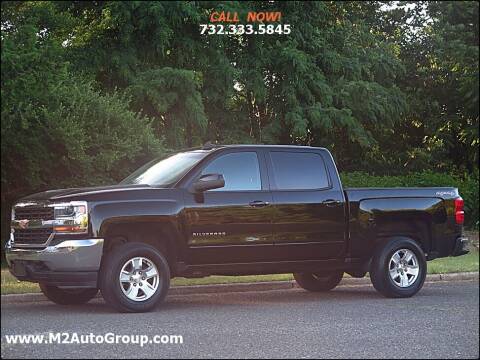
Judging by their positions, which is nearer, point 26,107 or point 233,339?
point 233,339

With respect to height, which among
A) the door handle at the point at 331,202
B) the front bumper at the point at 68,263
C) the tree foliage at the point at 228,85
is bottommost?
the front bumper at the point at 68,263

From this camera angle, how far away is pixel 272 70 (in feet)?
81.7

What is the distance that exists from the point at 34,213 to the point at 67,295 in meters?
1.49

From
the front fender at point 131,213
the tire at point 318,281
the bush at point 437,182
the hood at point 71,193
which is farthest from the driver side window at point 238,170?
the bush at point 437,182

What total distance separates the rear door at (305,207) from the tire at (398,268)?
676 mm

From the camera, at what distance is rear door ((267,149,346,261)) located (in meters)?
10.8

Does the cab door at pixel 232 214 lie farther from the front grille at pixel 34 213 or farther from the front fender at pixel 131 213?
the front grille at pixel 34 213

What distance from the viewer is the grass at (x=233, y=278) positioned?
12.0m

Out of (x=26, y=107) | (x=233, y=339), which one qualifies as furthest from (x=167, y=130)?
(x=233, y=339)

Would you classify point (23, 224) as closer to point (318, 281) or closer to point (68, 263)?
point (68, 263)

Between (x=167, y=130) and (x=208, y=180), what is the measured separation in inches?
463

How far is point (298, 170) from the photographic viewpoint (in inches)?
444

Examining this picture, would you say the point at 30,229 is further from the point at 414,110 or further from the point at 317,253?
the point at 414,110

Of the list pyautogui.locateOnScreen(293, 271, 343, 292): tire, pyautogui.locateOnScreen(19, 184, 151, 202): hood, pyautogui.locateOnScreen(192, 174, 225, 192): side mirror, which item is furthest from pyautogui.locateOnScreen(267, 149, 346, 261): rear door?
pyautogui.locateOnScreen(19, 184, 151, 202): hood
